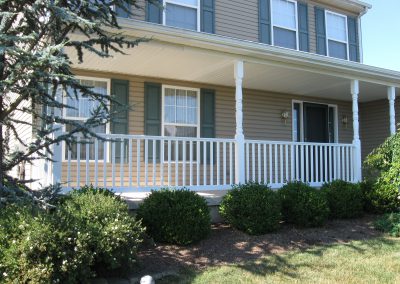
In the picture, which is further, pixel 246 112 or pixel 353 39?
pixel 353 39

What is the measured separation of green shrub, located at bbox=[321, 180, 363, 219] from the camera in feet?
26.5

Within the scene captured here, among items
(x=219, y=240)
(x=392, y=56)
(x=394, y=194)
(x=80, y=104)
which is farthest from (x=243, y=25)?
(x=392, y=56)

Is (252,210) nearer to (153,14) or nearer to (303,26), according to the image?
(153,14)

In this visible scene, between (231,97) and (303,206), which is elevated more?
(231,97)

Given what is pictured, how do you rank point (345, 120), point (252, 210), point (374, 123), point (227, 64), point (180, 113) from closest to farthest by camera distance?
1. point (252, 210)
2. point (227, 64)
3. point (180, 113)
4. point (345, 120)
5. point (374, 123)

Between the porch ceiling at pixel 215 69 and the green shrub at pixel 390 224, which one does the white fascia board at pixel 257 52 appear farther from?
the green shrub at pixel 390 224

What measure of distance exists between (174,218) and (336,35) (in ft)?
30.6

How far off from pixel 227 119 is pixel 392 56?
28.4 ft

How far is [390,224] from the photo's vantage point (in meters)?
7.52

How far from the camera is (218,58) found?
807 centimetres

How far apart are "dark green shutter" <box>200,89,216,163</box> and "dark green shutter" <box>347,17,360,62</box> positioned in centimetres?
550

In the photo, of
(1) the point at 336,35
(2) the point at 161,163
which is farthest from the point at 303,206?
(1) the point at 336,35

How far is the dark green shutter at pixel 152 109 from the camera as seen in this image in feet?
30.8

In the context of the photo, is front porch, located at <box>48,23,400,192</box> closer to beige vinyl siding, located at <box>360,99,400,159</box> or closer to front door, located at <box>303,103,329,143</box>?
front door, located at <box>303,103,329,143</box>
